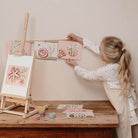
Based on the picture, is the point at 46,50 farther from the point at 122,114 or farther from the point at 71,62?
the point at 122,114

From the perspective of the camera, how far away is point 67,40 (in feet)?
5.74

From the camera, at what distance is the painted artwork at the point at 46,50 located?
176cm

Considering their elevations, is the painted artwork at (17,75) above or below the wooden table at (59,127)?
above

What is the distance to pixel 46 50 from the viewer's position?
1.76 m

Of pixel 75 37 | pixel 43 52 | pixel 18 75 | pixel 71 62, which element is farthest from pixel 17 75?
pixel 75 37

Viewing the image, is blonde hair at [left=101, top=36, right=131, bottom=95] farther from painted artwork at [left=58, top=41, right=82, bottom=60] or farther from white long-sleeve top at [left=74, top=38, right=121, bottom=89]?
painted artwork at [left=58, top=41, right=82, bottom=60]

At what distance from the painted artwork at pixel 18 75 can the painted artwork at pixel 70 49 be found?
36 cm

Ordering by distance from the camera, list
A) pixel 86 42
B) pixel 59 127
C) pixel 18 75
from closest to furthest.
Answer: pixel 59 127, pixel 18 75, pixel 86 42

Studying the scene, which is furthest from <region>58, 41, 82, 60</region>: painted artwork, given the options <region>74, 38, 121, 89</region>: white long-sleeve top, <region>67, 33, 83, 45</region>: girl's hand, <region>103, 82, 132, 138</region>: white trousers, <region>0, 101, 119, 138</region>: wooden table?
<region>0, 101, 119, 138</region>: wooden table

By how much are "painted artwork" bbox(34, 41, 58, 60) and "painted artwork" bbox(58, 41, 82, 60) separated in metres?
0.05

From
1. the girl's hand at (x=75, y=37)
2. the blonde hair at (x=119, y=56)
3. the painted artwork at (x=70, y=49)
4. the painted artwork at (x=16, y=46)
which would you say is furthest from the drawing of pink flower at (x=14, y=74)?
the blonde hair at (x=119, y=56)

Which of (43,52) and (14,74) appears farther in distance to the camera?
(43,52)

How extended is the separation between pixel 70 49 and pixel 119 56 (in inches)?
17.2

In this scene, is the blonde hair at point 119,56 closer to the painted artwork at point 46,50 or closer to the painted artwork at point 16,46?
the painted artwork at point 46,50
